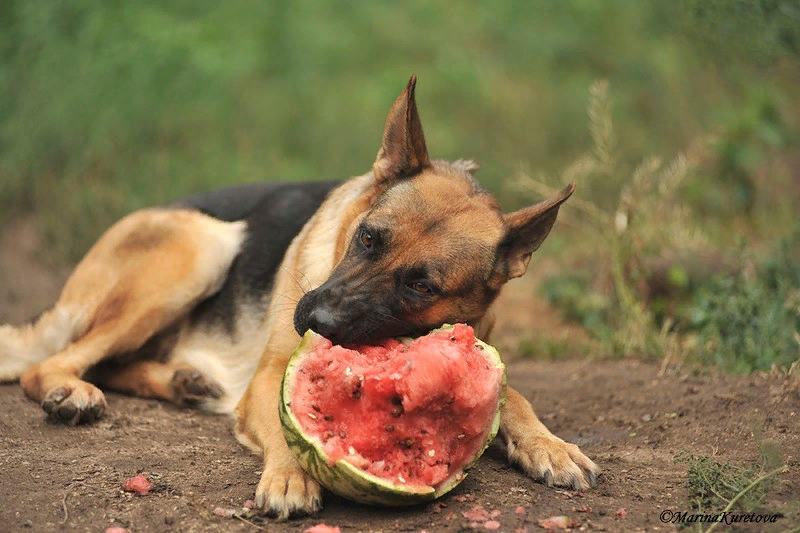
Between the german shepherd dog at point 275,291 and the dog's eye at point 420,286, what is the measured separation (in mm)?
11

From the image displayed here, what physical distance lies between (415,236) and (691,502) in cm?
172

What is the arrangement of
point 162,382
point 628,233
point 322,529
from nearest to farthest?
point 322,529 < point 162,382 < point 628,233

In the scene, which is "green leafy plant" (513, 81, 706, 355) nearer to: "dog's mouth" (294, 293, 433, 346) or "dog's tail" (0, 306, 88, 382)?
"dog's mouth" (294, 293, 433, 346)

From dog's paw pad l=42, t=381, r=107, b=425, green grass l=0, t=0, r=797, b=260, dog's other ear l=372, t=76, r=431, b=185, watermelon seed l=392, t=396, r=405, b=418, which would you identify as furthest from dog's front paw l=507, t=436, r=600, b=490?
green grass l=0, t=0, r=797, b=260

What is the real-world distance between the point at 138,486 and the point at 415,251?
1639 mm

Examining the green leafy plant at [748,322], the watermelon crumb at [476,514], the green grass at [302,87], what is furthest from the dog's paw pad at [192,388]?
the green grass at [302,87]

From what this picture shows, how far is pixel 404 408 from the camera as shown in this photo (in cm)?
353

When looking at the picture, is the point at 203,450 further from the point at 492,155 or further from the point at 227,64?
the point at 492,155

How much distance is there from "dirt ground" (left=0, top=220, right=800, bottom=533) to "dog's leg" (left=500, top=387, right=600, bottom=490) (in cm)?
6

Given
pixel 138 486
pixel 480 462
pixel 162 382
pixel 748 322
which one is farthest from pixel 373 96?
pixel 138 486

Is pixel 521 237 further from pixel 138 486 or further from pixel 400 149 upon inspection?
pixel 138 486

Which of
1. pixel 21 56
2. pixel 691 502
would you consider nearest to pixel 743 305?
pixel 691 502

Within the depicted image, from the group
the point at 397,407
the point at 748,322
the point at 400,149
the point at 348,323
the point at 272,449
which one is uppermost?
the point at 400,149

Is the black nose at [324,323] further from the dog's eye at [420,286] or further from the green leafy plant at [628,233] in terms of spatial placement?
the green leafy plant at [628,233]
